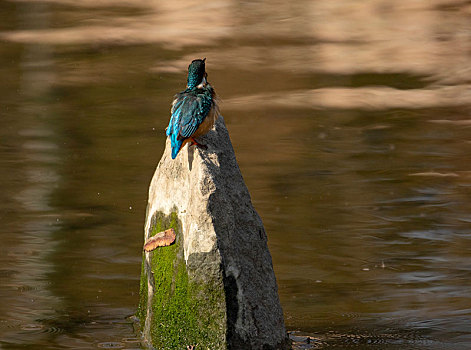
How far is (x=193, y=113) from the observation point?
21.7ft

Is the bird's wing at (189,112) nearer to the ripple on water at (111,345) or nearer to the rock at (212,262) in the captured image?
the rock at (212,262)

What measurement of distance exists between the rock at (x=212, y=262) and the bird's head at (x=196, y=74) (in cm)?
35

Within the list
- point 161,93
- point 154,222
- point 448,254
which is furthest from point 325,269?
point 161,93

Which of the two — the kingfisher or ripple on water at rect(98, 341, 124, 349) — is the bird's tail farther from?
ripple on water at rect(98, 341, 124, 349)

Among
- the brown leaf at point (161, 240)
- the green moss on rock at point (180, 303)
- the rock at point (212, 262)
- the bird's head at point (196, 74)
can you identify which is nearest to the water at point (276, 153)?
the green moss on rock at point (180, 303)

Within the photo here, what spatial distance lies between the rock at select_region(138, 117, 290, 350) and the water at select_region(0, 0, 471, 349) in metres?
0.69

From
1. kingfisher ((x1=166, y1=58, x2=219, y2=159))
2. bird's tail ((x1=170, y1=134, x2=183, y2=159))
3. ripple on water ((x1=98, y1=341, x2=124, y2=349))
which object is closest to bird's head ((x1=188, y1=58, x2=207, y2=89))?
kingfisher ((x1=166, y1=58, x2=219, y2=159))

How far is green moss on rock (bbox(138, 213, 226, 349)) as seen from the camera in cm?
653

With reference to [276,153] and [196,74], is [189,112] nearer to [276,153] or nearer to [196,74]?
[196,74]

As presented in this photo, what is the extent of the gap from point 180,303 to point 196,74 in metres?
1.60

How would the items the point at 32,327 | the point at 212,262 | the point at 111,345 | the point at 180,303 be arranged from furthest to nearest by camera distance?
the point at 32,327
the point at 111,345
the point at 180,303
the point at 212,262

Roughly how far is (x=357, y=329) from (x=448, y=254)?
7.44 ft

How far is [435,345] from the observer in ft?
24.6

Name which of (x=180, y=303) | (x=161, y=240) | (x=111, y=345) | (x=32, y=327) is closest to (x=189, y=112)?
(x=161, y=240)
